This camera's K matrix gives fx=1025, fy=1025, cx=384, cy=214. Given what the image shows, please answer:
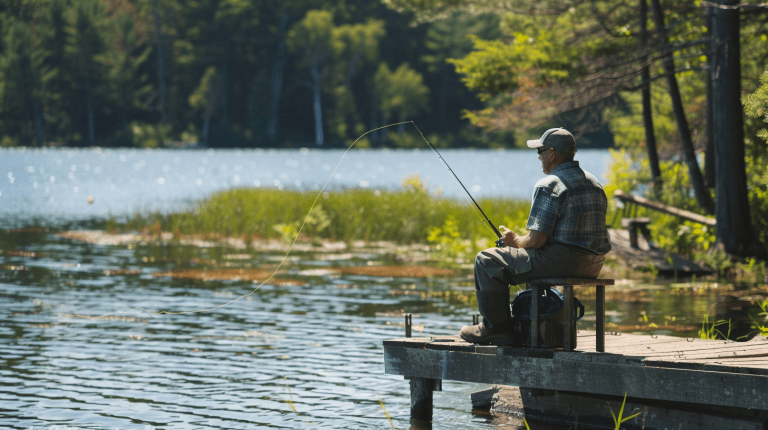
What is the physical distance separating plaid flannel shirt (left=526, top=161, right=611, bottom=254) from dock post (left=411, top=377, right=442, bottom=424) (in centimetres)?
176

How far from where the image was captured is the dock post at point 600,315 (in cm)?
711

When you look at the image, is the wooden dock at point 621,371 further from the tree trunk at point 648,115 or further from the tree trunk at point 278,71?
the tree trunk at point 278,71

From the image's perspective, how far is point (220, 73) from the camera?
10350 centimetres

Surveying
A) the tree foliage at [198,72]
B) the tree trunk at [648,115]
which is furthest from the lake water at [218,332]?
the tree foliage at [198,72]

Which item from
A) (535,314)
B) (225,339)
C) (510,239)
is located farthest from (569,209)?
(225,339)

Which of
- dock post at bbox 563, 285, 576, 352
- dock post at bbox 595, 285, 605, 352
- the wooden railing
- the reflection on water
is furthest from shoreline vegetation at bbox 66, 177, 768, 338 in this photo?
dock post at bbox 563, 285, 576, 352

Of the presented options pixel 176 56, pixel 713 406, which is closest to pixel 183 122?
pixel 176 56

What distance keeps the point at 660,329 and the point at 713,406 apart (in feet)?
15.3

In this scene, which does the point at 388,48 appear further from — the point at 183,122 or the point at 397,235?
the point at 397,235

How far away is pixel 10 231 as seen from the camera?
2744 centimetres

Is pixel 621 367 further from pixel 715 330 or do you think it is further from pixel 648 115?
pixel 648 115

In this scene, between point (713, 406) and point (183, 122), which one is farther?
point (183, 122)

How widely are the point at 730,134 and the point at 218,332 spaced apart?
8137mm

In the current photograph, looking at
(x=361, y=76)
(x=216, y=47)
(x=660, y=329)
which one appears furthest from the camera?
(x=361, y=76)
